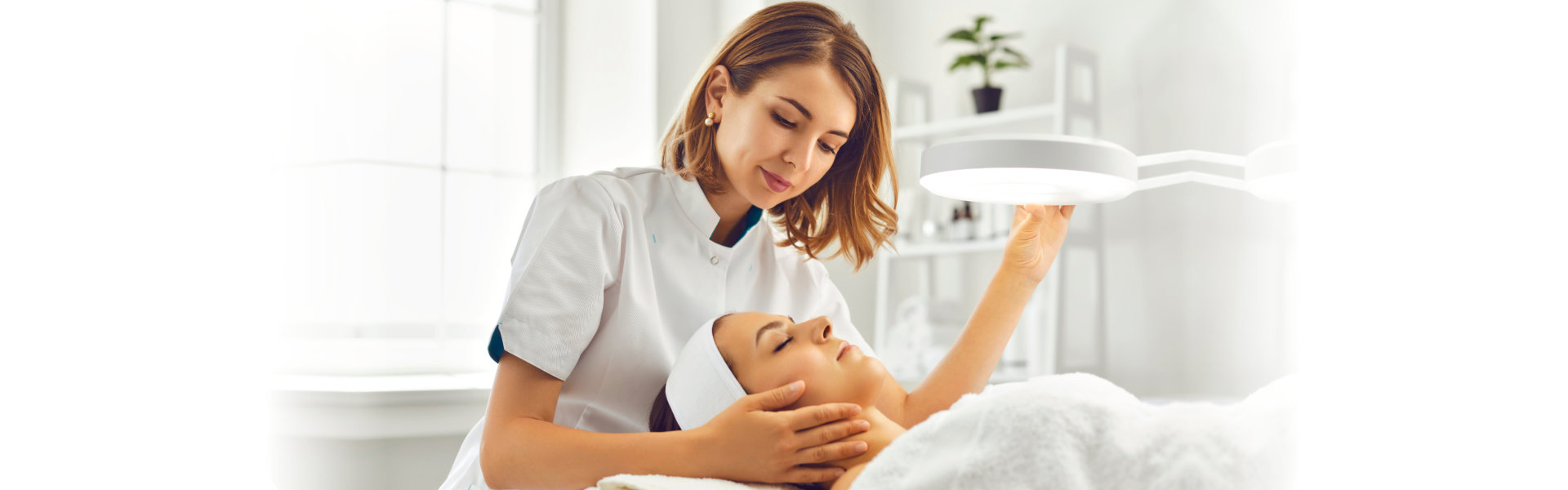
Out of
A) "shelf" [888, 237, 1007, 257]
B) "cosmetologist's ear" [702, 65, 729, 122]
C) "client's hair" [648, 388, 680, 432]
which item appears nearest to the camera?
"client's hair" [648, 388, 680, 432]

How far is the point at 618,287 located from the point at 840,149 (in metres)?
0.41

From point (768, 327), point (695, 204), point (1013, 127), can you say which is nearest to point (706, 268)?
point (695, 204)

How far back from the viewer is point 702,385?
1.01 m

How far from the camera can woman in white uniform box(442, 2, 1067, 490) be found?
2.99ft

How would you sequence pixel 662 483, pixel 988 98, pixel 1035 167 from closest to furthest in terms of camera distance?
pixel 662 483
pixel 1035 167
pixel 988 98

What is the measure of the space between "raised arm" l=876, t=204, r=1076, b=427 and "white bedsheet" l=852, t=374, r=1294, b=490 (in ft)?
1.79

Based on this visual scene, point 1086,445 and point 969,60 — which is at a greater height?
point 969,60

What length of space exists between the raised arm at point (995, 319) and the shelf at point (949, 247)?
1.15 m

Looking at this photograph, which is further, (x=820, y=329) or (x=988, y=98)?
(x=988, y=98)

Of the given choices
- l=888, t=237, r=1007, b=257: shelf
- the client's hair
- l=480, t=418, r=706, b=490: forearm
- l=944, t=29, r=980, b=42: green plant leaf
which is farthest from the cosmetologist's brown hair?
l=944, t=29, r=980, b=42: green plant leaf

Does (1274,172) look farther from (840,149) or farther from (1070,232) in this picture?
(1070,232)

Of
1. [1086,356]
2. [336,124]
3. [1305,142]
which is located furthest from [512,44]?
[1305,142]

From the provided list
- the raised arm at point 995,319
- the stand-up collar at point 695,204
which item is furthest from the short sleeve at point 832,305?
the stand-up collar at point 695,204

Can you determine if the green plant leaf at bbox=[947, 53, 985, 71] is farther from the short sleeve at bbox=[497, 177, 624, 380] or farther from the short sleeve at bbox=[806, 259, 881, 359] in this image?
the short sleeve at bbox=[497, 177, 624, 380]
